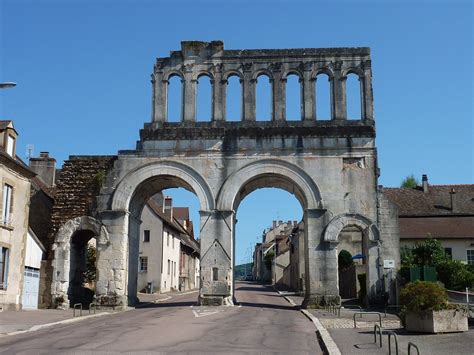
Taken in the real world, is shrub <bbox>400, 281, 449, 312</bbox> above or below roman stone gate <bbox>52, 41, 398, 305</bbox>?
below

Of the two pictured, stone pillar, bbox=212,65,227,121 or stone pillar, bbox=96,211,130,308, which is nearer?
stone pillar, bbox=96,211,130,308

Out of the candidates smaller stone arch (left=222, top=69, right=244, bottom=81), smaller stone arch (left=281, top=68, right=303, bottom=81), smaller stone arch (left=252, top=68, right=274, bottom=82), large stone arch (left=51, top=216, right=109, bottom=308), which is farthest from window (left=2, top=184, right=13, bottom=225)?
smaller stone arch (left=281, top=68, right=303, bottom=81)

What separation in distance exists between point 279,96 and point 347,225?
279 inches

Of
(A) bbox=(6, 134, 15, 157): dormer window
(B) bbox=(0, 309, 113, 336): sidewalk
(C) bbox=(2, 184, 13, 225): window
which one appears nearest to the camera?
(B) bbox=(0, 309, 113, 336): sidewalk

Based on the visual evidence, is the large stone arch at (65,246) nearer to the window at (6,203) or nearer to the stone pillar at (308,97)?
the window at (6,203)

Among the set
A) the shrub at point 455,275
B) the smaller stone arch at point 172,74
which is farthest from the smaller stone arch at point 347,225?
the smaller stone arch at point 172,74

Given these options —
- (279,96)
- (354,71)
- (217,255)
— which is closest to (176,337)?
(217,255)

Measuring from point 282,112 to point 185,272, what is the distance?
1414 inches

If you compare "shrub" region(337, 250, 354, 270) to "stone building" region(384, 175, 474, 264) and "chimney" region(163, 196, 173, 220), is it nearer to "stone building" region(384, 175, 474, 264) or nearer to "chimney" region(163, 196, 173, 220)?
"stone building" region(384, 175, 474, 264)

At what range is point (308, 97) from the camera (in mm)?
27734

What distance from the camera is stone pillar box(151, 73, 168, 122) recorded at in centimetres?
2788

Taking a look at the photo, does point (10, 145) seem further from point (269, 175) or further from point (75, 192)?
point (269, 175)

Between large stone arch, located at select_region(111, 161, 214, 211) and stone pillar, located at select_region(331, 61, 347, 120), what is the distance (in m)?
7.26

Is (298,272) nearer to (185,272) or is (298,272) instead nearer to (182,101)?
(185,272)
